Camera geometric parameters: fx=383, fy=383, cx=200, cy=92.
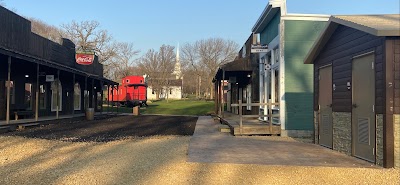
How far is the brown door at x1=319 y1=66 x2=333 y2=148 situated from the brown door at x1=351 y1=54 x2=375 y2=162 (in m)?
1.52

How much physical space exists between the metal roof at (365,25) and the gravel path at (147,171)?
8.45 feet

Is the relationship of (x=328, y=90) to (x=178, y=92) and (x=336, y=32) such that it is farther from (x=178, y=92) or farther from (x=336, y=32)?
(x=178, y=92)

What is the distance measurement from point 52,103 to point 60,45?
3783mm

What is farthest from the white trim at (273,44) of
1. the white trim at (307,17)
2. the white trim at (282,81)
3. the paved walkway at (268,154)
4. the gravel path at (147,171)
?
the gravel path at (147,171)

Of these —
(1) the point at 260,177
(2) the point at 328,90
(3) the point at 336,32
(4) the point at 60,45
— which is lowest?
(1) the point at 260,177

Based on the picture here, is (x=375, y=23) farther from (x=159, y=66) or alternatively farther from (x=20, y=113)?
(x=159, y=66)

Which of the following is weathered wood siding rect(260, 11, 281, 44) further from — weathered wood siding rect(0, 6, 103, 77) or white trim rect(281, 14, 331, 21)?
weathered wood siding rect(0, 6, 103, 77)

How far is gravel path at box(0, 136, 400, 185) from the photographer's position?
635 cm

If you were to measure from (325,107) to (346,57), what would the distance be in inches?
76.7

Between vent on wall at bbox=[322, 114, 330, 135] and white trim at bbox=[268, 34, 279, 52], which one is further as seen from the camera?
white trim at bbox=[268, 34, 279, 52]

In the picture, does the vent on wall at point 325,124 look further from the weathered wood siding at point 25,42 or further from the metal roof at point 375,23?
the weathered wood siding at point 25,42

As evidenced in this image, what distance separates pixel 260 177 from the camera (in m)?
6.58

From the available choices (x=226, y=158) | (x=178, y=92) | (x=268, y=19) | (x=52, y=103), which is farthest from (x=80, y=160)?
(x=178, y=92)

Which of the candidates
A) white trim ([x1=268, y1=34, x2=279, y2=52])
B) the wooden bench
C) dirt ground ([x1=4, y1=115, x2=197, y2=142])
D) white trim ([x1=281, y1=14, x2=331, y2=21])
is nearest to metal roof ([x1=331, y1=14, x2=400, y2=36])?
white trim ([x1=281, y1=14, x2=331, y2=21])
